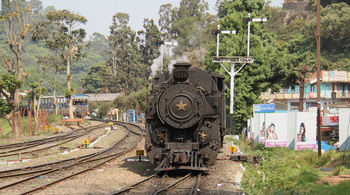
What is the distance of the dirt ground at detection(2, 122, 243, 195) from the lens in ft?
36.3

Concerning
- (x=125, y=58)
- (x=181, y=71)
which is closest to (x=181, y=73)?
(x=181, y=71)

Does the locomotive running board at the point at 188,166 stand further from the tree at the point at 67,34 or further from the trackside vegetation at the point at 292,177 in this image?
the tree at the point at 67,34

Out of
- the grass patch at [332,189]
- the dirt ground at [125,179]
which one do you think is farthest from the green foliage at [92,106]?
the grass patch at [332,189]

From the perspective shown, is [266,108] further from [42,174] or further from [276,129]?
[42,174]

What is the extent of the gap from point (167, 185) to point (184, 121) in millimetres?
2424

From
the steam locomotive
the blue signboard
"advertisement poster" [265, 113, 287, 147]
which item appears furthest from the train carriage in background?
the steam locomotive

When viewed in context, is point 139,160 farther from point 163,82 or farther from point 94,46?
point 94,46

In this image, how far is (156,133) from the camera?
13477 mm

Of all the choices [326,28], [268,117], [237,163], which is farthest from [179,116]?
[326,28]

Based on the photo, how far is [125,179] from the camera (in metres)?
12.8

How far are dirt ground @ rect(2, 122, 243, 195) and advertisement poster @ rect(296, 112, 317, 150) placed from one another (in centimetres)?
761

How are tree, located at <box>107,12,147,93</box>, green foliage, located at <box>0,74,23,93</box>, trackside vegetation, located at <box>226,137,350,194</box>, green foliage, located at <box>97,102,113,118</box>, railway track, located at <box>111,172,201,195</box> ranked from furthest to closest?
1. tree, located at <box>107,12,147,93</box>
2. green foliage, located at <box>97,102,113,118</box>
3. green foliage, located at <box>0,74,23,93</box>
4. trackside vegetation, located at <box>226,137,350,194</box>
5. railway track, located at <box>111,172,201,195</box>

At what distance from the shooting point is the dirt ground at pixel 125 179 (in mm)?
11070

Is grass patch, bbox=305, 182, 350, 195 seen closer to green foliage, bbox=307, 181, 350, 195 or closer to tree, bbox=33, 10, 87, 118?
green foliage, bbox=307, 181, 350, 195
